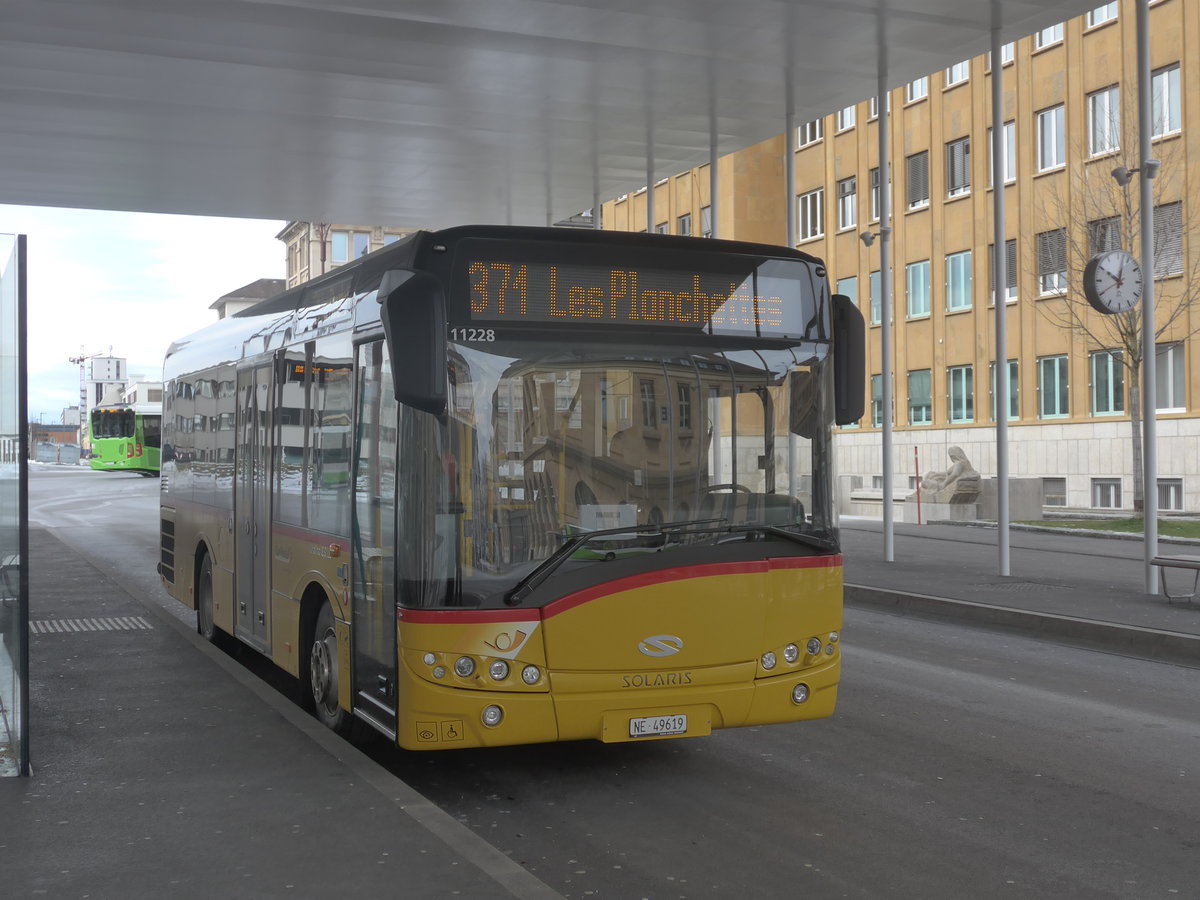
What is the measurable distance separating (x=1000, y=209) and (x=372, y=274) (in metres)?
11.9

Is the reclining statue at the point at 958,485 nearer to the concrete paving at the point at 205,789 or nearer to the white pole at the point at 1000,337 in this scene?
the white pole at the point at 1000,337

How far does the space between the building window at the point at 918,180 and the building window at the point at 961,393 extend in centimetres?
582

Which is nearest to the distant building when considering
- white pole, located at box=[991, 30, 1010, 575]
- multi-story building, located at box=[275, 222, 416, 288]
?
multi-story building, located at box=[275, 222, 416, 288]

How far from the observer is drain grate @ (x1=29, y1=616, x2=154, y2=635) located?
12617 mm

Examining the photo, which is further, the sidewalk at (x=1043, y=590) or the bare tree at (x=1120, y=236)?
the bare tree at (x=1120, y=236)

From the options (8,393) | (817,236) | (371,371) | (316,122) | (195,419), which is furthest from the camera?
(817,236)

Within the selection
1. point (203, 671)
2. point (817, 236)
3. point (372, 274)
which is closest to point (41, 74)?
point (203, 671)

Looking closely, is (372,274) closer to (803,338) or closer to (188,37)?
(803,338)

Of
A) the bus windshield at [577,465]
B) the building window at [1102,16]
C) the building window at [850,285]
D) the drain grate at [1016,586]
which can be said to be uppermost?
the building window at [1102,16]

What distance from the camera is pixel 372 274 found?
7500 mm

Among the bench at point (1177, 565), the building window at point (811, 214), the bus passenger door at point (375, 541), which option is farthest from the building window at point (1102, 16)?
the bus passenger door at point (375, 541)

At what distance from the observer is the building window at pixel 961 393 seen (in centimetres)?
4181

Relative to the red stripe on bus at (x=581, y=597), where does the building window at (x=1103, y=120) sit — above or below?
above

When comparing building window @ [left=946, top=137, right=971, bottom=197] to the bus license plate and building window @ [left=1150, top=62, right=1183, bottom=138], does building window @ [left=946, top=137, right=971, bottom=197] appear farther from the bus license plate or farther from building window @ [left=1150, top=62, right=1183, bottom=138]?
the bus license plate
